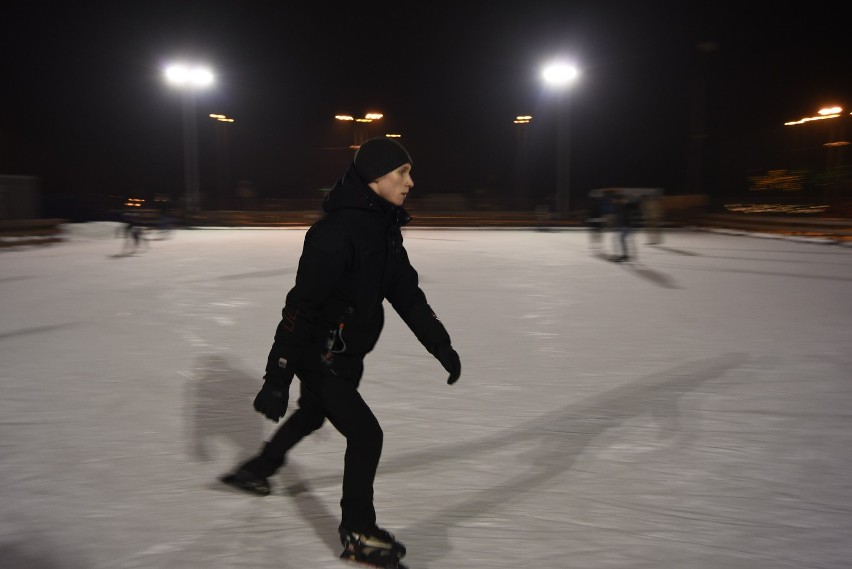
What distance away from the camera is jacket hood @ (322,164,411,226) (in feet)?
8.55

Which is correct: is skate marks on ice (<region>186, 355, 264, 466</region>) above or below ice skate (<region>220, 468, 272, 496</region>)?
below

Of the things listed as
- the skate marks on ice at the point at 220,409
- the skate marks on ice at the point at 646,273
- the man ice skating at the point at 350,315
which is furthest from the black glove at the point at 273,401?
the skate marks on ice at the point at 646,273

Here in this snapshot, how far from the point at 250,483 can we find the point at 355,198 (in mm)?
1445

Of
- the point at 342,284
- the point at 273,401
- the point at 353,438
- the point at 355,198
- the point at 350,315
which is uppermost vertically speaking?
the point at 355,198

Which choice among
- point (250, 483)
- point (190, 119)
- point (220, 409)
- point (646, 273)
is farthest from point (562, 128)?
point (250, 483)

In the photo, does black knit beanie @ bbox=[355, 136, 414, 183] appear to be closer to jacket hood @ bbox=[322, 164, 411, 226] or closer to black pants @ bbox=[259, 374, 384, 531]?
jacket hood @ bbox=[322, 164, 411, 226]

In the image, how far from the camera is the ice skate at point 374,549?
2.66 meters

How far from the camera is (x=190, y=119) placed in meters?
31.2

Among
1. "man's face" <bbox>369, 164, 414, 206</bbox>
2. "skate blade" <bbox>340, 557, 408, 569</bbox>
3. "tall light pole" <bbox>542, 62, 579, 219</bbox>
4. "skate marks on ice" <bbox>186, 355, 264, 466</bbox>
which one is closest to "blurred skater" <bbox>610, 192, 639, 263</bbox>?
"skate marks on ice" <bbox>186, 355, 264, 466</bbox>

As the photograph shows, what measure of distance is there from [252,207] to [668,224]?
756 inches

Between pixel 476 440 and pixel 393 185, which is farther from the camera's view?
pixel 476 440

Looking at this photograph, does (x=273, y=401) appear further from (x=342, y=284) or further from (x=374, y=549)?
(x=374, y=549)

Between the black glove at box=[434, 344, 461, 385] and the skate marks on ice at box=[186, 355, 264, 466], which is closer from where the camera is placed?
the black glove at box=[434, 344, 461, 385]

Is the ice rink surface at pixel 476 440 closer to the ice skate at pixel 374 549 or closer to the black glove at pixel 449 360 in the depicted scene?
the ice skate at pixel 374 549
